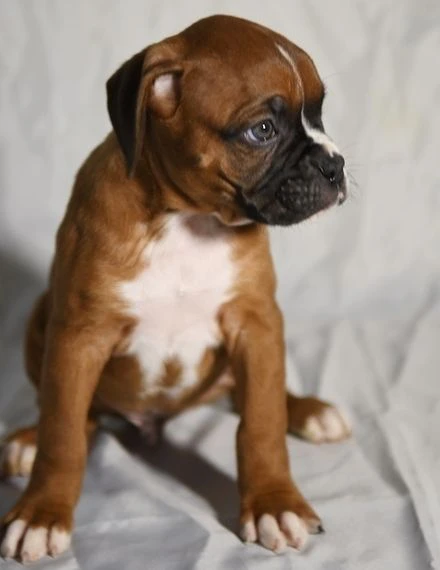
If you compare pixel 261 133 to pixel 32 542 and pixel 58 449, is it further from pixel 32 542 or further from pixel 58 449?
pixel 32 542

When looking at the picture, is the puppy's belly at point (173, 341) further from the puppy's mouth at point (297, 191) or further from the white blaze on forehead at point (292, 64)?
the white blaze on forehead at point (292, 64)

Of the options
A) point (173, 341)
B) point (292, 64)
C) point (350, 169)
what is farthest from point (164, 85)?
point (350, 169)

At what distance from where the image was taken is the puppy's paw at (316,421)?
4125mm

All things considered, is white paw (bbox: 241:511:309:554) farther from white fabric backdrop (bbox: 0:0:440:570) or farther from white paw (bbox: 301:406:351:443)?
white fabric backdrop (bbox: 0:0:440:570)

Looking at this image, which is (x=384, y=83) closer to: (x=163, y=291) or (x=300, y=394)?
(x=300, y=394)

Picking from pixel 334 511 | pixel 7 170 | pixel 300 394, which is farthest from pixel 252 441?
pixel 7 170

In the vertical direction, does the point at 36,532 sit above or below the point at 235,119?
below

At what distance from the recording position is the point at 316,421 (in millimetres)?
4148

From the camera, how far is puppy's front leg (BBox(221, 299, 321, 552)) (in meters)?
3.46

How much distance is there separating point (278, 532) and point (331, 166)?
1089 mm

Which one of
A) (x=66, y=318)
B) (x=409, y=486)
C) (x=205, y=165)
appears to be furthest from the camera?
(x=409, y=486)

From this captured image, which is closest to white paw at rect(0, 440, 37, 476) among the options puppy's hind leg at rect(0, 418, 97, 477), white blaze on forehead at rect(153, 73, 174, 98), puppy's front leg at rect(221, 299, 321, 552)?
puppy's hind leg at rect(0, 418, 97, 477)

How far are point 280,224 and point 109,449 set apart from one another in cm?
118

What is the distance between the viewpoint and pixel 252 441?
359 centimetres
